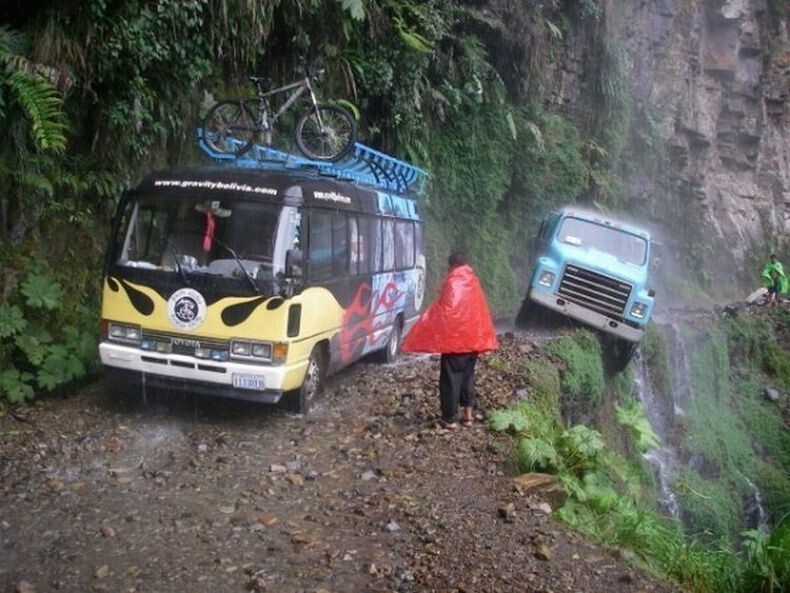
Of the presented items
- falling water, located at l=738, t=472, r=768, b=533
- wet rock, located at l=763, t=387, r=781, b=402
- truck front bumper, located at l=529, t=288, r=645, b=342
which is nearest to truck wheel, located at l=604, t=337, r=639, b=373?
truck front bumper, located at l=529, t=288, r=645, b=342

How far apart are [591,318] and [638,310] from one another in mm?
830

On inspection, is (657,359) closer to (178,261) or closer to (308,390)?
(308,390)

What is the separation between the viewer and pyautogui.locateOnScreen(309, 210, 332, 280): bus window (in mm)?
7953

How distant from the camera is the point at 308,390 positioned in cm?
820

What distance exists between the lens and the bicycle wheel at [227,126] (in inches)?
383

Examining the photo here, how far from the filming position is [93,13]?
7.88 metres

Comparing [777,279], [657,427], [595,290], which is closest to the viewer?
[595,290]

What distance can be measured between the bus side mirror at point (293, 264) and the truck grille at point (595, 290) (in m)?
7.39

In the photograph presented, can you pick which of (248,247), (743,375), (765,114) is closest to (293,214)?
(248,247)

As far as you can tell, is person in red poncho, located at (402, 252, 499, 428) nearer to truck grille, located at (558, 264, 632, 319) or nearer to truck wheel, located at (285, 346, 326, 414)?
truck wheel, located at (285, 346, 326, 414)

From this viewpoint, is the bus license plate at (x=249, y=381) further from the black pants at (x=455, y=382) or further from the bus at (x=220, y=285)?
the black pants at (x=455, y=382)

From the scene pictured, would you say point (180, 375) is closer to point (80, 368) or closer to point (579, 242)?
point (80, 368)

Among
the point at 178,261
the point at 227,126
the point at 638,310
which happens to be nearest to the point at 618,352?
the point at 638,310

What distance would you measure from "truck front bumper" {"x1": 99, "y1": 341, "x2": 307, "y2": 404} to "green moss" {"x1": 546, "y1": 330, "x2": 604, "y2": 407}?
5508 millimetres
